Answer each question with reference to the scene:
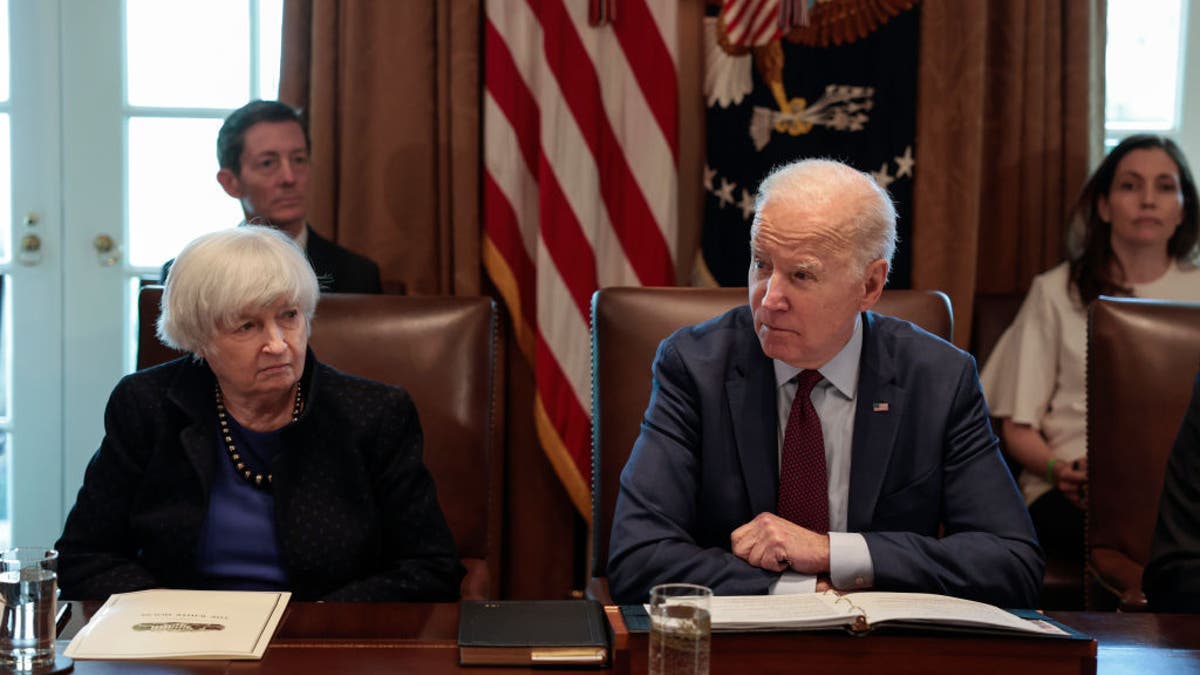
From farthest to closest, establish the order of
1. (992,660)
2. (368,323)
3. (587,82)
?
(587,82), (368,323), (992,660)

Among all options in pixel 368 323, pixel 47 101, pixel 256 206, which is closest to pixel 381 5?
pixel 256 206

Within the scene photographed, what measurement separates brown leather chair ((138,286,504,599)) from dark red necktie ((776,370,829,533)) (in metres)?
0.63

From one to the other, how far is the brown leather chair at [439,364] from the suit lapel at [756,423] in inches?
21.9

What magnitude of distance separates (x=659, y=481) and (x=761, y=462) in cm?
17

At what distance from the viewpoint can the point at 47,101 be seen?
358 cm

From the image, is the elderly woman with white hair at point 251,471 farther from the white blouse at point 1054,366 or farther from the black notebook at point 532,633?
the white blouse at point 1054,366

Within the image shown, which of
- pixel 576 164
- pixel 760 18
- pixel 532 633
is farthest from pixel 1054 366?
pixel 532 633

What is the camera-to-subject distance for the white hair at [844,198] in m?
1.95

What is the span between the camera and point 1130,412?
2.34 metres

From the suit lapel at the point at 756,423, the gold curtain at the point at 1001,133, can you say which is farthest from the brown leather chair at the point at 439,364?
the gold curtain at the point at 1001,133

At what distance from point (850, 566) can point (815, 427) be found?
10.2 inches

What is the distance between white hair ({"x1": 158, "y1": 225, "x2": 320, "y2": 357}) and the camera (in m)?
2.03

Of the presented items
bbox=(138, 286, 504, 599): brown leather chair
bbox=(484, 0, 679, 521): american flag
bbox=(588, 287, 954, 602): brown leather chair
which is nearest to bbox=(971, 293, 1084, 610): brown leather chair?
bbox=(484, 0, 679, 521): american flag

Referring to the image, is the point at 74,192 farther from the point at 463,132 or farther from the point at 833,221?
the point at 833,221
